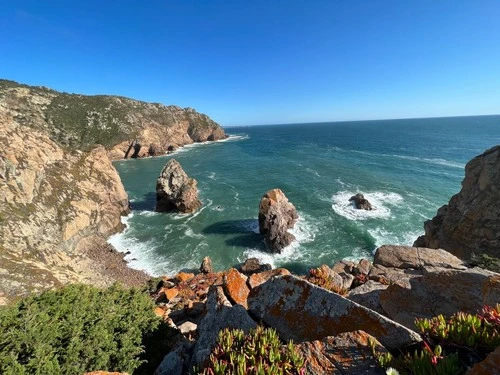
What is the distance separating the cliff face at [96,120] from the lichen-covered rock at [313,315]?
88162mm

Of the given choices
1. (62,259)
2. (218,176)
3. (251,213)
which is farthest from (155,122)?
(62,259)

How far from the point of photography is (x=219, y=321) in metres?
7.67

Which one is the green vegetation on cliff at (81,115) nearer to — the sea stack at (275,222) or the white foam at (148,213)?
the white foam at (148,213)

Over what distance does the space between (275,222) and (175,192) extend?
2205cm

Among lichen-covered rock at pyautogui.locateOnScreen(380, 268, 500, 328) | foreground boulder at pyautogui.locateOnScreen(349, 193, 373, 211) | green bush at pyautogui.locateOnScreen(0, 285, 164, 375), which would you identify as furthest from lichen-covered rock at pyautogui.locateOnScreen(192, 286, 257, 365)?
foreground boulder at pyautogui.locateOnScreen(349, 193, 373, 211)

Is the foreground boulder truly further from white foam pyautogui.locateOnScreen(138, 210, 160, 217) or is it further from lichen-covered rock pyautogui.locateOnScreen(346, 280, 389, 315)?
lichen-covered rock pyautogui.locateOnScreen(346, 280, 389, 315)

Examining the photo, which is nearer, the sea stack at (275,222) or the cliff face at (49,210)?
the cliff face at (49,210)

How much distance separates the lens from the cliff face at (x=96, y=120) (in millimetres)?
93188

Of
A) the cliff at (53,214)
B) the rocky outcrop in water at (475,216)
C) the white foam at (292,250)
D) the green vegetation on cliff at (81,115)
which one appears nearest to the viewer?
the cliff at (53,214)

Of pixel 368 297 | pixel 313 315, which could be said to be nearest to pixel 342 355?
pixel 313 315

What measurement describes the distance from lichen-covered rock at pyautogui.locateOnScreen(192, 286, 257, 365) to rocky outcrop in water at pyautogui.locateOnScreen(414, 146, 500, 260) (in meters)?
26.8

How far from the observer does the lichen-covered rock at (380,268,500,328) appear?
8016 millimetres

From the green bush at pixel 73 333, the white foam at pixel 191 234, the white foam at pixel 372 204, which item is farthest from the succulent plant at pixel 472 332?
the white foam at pixel 372 204

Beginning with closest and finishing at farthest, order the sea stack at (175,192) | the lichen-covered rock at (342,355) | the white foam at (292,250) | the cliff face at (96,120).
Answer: the lichen-covered rock at (342,355) → the white foam at (292,250) → the sea stack at (175,192) → the cliff face at (96,120)
